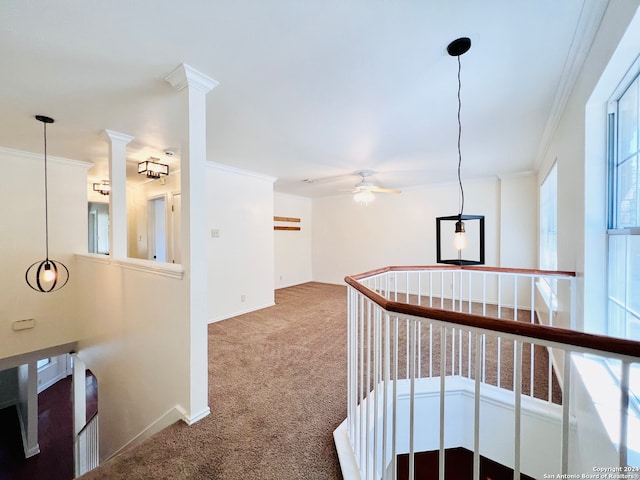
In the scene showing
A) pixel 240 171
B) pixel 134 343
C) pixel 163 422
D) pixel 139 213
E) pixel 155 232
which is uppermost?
pixel 240 171

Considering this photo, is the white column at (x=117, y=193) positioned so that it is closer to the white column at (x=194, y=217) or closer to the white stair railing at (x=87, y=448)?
the white column at (x=194, y=217)

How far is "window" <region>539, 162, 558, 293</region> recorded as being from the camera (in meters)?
3.05

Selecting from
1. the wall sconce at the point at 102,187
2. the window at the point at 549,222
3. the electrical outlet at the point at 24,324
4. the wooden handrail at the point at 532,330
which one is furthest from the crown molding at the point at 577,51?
the wall sconce at the point at 102,187

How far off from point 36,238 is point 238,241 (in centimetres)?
264

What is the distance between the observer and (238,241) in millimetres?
4398

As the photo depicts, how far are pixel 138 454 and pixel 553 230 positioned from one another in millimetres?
4549

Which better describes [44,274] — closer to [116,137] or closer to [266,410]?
[116,137]

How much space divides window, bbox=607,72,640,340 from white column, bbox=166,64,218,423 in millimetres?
2524

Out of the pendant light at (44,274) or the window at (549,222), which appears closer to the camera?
the window at (549,222)

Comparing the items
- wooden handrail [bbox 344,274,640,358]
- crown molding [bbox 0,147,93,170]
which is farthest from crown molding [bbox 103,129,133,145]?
wooden handrail [bbox 344,274,640,358]

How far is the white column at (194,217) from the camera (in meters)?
1.85

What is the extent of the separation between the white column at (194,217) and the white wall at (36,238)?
325 centimetres

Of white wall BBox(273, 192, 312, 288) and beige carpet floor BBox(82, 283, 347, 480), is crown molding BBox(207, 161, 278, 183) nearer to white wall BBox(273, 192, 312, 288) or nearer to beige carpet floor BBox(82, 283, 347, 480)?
white wall BBox(273, 192, 312, 288)

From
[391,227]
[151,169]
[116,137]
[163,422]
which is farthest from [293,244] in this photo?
[163,422]
